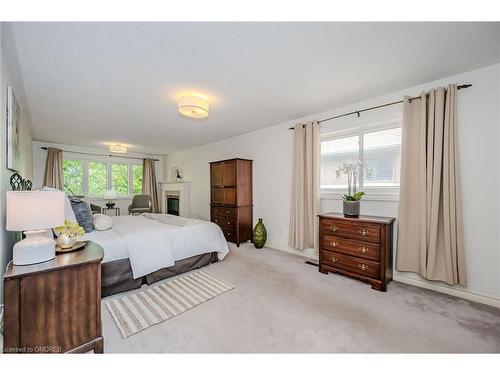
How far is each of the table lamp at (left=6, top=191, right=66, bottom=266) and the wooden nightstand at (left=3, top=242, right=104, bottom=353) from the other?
7 cm

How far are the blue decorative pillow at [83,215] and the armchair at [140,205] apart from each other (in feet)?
12.5

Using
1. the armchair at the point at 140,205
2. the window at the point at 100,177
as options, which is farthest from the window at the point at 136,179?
the armchair at the point at 140,205

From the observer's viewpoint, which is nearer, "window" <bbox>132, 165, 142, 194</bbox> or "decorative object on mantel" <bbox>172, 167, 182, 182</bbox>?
"decorative object on mantel" <bbox>172, 167, 182, 182</bbox>

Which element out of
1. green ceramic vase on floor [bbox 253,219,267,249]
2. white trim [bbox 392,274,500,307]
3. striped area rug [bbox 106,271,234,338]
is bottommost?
striped area rug [bbox 106,271,234,338]

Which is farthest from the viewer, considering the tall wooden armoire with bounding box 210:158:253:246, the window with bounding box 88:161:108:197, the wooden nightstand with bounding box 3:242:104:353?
the window with bounding box 88:161:108:197

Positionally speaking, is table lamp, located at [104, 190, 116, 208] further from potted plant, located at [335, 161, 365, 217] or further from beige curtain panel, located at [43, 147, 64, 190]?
potted plant, located at [335, 161, 365, 217]

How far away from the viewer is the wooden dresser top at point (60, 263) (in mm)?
1163

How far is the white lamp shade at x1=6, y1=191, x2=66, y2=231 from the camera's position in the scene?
1.21 meters

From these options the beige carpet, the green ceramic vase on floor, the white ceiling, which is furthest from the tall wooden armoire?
the beige carpet

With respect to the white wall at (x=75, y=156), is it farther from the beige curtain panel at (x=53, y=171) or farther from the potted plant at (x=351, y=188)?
the potted plant at (x=351, y=188)

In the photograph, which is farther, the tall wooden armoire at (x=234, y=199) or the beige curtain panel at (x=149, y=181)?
the beige curtain panel at (x=149, y=181)

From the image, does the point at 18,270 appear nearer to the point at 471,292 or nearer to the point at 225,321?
the point at 225,321

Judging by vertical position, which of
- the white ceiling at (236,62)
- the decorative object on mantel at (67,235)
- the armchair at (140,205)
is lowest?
the armchair at (140,205)
